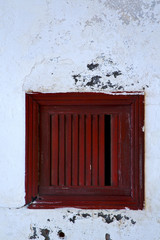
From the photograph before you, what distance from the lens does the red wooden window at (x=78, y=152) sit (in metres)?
2.26

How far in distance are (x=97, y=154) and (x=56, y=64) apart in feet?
2.73

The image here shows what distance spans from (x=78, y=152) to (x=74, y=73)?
67 centimetres

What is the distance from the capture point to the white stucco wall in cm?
225

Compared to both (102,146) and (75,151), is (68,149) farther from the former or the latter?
(102,146)

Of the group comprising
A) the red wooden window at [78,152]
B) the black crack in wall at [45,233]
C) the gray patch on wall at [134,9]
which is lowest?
the black crack in wall at [45,233]

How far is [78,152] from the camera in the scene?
229 centimetres

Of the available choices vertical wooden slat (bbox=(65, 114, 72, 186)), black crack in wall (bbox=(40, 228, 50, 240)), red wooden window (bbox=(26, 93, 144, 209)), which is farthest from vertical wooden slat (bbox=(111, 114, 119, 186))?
black crack in wall (bbox=(40, 228, 50, 240))

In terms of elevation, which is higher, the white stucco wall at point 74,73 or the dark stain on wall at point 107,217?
the white stucco wall at point 74,73

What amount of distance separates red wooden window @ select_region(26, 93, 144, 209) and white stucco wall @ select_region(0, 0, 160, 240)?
0.26 ft

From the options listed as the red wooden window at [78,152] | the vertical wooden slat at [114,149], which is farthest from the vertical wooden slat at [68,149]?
the vertical wooden slat at [114,149]

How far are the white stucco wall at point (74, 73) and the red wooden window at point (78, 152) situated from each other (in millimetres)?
78

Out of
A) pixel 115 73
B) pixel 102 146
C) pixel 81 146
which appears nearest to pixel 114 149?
pixel 102 146

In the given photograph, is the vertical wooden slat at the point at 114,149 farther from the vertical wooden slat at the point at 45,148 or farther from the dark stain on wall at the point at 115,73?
the vertical wooden slat at the point at 45,148

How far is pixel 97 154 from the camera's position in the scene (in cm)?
228
